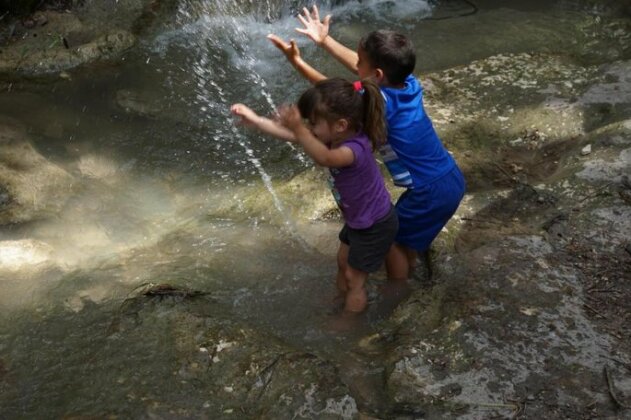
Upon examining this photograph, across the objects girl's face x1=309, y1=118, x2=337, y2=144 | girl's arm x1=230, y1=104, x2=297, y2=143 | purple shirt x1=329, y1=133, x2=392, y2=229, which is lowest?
purple shirt x1=329, y1=133, x2=392, y2=229

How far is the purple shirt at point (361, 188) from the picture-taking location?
2.52 metres

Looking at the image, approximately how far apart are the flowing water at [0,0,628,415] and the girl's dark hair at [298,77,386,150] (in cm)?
93

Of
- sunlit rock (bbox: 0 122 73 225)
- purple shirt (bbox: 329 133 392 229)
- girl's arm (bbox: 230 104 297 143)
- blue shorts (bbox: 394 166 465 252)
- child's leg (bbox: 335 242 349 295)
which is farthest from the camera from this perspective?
sunlit rock (bbox: 0 122 73 225)

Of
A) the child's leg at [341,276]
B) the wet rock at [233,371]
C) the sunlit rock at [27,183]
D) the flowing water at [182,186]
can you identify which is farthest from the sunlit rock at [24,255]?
the child's leg at [341,276]

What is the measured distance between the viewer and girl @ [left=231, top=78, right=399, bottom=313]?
238 cm

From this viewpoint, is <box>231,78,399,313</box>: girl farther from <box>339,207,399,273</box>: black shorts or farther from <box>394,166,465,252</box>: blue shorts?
<box>394,166,465,252</box>: blue shorts

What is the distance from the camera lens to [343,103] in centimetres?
239

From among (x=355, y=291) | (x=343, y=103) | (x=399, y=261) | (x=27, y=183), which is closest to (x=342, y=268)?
(x=355, y=291)

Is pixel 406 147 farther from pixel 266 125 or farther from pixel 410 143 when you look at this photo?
pixel 266 125

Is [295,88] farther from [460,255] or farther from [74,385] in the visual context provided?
[74,385]

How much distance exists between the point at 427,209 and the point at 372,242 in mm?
305

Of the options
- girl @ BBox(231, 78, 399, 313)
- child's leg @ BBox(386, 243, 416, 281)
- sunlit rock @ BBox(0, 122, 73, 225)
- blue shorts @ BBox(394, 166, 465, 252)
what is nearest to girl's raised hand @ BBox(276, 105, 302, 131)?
girl @ BBox(231, 78, 399, 313)

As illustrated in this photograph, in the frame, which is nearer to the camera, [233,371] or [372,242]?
[233,371]

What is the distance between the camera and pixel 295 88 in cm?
512
